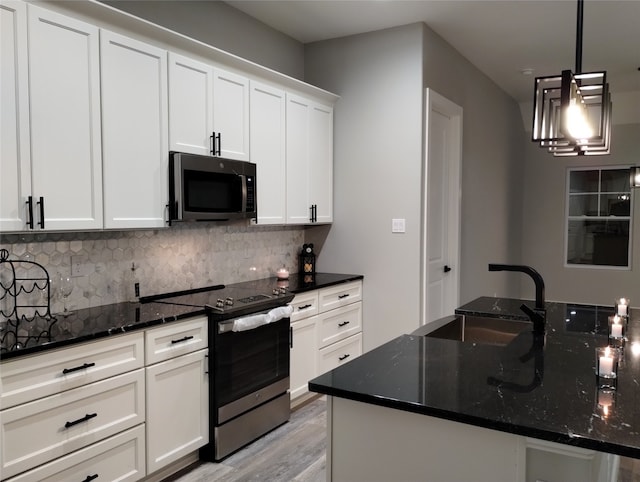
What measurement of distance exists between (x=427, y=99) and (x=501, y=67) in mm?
1683

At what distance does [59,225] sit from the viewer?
7.41ft

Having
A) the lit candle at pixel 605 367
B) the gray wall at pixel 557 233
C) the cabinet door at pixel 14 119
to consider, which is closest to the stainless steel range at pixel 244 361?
the cabinet door at pixel 14 119

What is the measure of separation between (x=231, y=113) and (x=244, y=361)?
5.11ft

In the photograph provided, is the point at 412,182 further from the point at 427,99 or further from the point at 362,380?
the point at 362,380

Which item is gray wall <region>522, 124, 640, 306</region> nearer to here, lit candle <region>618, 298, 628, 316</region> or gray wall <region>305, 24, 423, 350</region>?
gray wall <region>305, 24, 423, 350</region>

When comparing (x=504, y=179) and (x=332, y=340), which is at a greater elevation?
(x=504, y=179)

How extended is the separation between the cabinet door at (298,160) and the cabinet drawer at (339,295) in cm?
59

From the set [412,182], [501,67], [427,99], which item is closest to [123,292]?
[412,182]

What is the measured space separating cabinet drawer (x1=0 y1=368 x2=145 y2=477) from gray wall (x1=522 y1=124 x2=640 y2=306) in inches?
245

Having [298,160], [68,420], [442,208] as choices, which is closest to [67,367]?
[68,420]

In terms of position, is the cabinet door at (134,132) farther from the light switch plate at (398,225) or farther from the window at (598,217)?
the window at (598,217)

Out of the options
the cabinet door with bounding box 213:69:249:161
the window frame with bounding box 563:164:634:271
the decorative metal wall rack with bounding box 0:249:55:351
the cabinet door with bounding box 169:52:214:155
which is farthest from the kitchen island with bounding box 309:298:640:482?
the window frame with bounding box 563:164:634:271

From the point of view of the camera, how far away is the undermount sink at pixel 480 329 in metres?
2.55

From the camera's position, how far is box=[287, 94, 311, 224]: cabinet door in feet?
12.5
